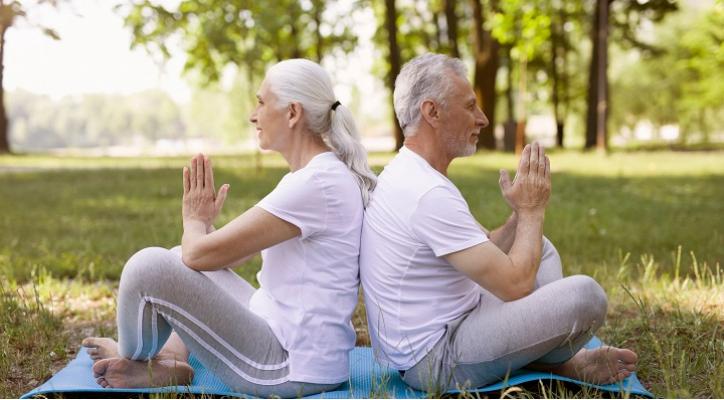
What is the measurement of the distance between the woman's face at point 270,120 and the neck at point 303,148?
0.16 feet

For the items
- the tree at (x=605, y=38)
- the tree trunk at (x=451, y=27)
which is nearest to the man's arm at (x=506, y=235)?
the tree at (x=605, y=38)

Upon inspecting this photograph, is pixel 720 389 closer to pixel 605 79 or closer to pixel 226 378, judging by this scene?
pixel 226 378

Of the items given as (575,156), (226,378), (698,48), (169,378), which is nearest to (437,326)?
(226,378)

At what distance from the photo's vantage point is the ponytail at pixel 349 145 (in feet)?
11.5

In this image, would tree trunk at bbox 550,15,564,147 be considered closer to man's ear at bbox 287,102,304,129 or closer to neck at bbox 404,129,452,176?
neck at bbox 404,129,452,176

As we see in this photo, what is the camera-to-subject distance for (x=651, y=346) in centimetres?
442

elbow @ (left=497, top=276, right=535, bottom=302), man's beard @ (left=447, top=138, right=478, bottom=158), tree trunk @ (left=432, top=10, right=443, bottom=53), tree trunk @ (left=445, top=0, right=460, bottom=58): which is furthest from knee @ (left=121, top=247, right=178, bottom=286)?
tree trunk @ (left=432, top=10, right=443, bottom=53)

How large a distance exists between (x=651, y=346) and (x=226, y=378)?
91.5 inches

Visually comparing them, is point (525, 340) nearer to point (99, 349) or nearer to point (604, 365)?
point (604, 365)

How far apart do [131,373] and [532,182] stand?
1.95 m

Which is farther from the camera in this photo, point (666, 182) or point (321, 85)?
point (666, 182)

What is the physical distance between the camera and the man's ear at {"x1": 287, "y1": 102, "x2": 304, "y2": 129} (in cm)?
346

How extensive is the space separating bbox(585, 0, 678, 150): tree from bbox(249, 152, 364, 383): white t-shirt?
19824mm

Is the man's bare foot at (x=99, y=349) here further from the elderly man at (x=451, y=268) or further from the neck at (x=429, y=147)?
the neck at (x=429, y=147)
